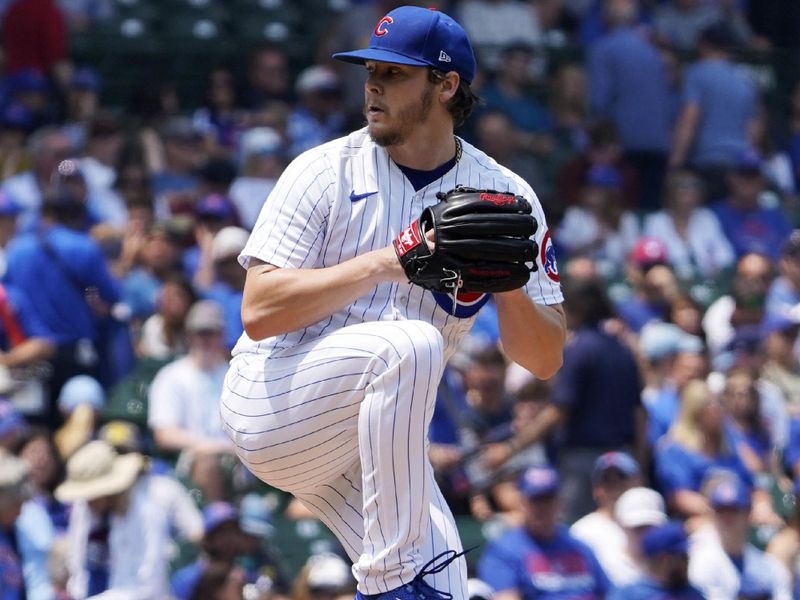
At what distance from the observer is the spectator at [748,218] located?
11.2 metres

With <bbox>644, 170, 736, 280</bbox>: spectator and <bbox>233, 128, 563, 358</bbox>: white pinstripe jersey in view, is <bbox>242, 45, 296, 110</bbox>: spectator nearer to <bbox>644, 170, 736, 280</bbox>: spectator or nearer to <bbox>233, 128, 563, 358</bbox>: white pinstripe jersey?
<bbox>644, 170, 736, 280</bbox>: spectator

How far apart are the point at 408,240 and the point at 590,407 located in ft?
14.0

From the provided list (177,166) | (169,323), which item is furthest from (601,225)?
(169,323)

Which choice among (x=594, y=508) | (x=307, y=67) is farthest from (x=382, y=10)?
(x=594, y=508)

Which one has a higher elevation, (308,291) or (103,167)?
(308,291)

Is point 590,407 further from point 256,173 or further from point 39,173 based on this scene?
point 39,173

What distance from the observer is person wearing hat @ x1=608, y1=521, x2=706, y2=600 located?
6746 mm

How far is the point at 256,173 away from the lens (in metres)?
10.2

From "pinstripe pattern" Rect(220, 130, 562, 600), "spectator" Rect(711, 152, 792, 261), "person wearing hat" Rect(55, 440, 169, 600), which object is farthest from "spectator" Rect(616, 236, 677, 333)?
"pinstripe pattern" Rect(220, 130, 562, 600)

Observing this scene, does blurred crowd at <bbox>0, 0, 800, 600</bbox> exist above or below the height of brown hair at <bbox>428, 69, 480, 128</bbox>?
below

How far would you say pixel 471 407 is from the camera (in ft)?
26.7

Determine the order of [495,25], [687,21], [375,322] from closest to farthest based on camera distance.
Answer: [375,322] → [495,25] → [687,21]

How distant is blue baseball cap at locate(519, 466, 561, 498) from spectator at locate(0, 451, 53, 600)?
2.04m

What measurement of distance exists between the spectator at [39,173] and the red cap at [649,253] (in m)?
3.45
